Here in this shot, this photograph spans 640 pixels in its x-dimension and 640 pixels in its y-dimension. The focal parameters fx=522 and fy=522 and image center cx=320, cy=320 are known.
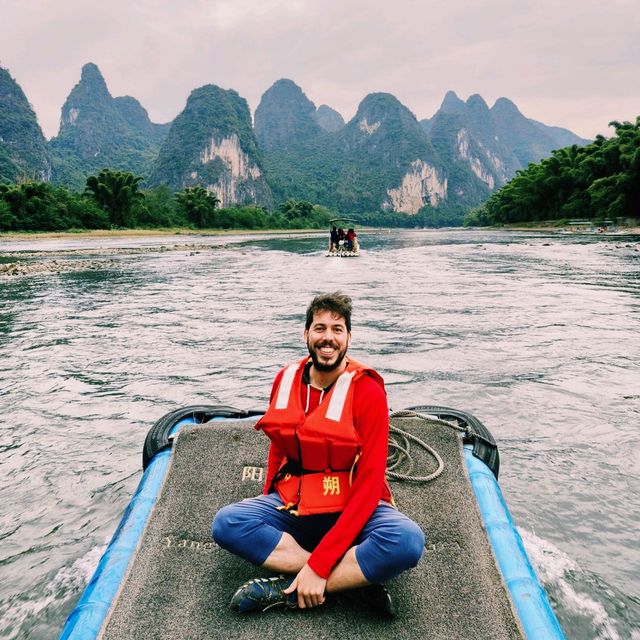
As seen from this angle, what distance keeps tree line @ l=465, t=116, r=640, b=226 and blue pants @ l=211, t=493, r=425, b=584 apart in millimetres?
45912

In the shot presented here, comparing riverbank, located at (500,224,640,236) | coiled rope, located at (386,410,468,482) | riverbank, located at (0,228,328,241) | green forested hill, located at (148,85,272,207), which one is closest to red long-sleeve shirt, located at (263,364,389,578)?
coiled rope, located at (386,410,468,482)

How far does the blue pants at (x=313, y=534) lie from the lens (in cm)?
192

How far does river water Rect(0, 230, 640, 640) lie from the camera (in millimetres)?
2789

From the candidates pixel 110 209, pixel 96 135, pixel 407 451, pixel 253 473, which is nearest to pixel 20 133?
pixel 96 135

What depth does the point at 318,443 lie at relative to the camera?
208cm

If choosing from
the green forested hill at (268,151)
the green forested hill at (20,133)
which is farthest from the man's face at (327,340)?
the green forested hill at (268,151)

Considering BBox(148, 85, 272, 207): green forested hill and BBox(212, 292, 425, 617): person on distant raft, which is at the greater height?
BBox(148, 85, 272, 207): green forested hill

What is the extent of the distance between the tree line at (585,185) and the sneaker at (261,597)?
46.3 m

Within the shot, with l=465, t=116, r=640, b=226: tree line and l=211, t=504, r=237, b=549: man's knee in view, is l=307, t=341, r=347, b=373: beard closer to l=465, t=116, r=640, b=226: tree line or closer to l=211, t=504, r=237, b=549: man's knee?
l=211, t=504, r=237, b=549: man's knee

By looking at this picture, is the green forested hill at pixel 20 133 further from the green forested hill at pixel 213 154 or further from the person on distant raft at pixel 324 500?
the person on distant raft at pixel 324 500

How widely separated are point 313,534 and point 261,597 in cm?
34

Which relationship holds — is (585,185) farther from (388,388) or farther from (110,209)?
(388,388)

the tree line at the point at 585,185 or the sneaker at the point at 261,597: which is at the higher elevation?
the tree line at the point at 585,185

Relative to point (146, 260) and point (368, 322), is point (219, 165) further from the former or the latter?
point (368, 322)
